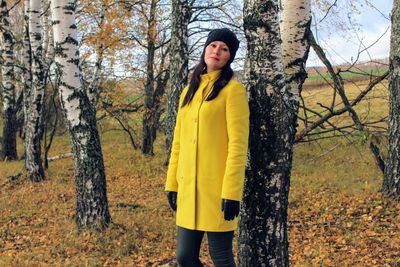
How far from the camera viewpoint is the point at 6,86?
1484 cm

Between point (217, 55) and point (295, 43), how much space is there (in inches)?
37.6

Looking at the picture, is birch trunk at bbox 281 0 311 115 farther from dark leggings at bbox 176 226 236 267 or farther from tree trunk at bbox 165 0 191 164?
tree trunk at bbox 165 0 191 164

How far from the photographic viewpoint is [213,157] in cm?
316

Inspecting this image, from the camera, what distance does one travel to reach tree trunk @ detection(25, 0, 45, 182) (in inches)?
440

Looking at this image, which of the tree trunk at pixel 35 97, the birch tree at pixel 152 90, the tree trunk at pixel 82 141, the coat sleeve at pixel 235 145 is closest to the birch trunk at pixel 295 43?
the coat sleeve at pixel 235 145

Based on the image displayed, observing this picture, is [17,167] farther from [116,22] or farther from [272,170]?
[272,170]

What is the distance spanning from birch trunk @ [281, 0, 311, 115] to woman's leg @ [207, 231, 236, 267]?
1.29m

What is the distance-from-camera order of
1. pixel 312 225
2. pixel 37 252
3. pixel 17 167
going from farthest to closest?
pixel 17 167, pixel 312 225, pixel 37 252

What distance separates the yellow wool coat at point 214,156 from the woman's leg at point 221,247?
0.25 ft

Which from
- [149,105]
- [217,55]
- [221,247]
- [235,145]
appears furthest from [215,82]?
[149,105]

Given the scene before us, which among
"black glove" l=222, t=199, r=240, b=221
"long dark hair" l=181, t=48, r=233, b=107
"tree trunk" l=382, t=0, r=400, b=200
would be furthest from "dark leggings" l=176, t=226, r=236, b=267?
"tree trunk" l=382, t=0, r=400, b=200

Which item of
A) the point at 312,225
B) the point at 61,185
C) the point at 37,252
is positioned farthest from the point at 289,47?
the point at 61,185

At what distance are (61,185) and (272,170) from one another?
8744 mm

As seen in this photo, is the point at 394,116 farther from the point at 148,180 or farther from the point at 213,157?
the point at 148,180
